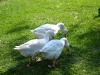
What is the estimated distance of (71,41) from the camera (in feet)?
26.6

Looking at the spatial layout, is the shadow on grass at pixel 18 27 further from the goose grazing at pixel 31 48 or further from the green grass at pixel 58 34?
the goose grazing at pixel 31 48

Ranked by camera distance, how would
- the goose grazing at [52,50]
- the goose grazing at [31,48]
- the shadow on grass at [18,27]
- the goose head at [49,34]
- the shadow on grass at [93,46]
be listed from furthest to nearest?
the shadow on grass at [18,27] < the goose head at [49,34] < the shadow on grass at [93,46] < the goose grazing at [31,48] < the goose grazing at [52,50]

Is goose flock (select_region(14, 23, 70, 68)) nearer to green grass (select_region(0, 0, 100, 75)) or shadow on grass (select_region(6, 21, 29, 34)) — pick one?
green grass (select_region(0, 0, 100, 75))

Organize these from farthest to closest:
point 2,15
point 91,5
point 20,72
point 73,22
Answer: point 91,5, point 2,15, point 73,22, point 20,72

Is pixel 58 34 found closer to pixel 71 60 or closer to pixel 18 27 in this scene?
pixel 18 27

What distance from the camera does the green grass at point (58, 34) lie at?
6.50 m

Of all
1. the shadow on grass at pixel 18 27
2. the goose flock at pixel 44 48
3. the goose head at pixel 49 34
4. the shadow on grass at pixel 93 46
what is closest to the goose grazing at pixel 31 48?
the goose flock at pixel 44 48

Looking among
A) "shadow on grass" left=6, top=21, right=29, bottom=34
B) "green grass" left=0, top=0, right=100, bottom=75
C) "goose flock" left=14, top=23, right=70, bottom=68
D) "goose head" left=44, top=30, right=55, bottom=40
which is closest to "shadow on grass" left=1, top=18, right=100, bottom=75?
"green grass" left=0, top=0, right=100, bottom=75

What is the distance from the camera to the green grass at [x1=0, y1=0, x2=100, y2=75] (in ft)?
21.3

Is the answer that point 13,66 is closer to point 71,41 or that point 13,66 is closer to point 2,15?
point 71,41

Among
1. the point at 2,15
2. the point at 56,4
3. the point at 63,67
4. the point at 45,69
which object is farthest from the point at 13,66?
the point at 56,4

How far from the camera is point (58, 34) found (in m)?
8.91

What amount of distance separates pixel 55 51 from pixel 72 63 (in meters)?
0.67

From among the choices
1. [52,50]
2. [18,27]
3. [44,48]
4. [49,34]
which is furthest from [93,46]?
[18,27]
